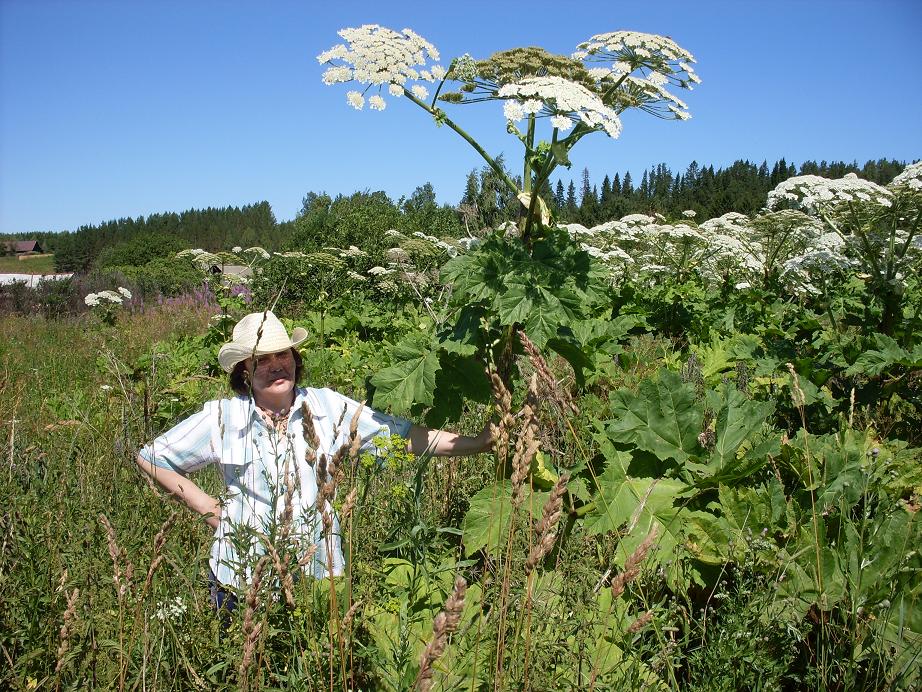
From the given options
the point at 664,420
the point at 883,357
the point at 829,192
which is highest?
the point at 829,192

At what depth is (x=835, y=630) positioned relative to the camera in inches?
89.0

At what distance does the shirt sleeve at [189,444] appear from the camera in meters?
2.97

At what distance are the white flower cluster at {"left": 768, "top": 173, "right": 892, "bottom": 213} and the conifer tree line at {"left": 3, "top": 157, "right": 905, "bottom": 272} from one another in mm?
2249

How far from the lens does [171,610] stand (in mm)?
2035

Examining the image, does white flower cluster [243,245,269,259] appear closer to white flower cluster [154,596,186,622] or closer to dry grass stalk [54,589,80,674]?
white flower cluster [154,596,186,622]

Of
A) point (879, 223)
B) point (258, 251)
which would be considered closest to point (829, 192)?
point (879, 223)

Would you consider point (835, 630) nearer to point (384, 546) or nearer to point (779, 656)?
point (779, 656)

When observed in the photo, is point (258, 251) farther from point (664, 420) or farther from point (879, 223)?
point (664, 420)

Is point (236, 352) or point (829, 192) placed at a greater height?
point (829, 192)

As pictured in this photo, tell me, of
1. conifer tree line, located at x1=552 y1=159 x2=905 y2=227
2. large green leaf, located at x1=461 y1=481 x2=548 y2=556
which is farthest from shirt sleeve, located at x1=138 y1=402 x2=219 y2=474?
conifer tree line, located at x1=552 y1=159 x2=905 y2=227

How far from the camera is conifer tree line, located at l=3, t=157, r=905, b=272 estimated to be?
7.48 metres

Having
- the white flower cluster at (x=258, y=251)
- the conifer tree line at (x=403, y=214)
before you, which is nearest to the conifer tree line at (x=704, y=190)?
the conifer tree line at (x=403, y=214)

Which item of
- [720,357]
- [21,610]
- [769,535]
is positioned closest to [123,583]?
[21,610]

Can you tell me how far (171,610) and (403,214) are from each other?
25082 mm
